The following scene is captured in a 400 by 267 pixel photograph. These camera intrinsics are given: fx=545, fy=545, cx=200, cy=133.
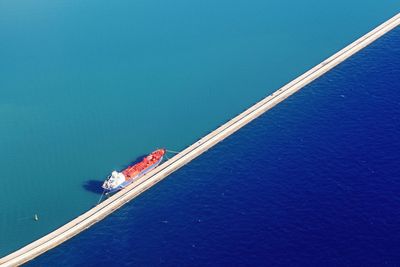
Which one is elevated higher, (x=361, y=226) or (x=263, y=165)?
(x=263, y=165)

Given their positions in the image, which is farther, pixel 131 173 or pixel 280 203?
pixel 131 173

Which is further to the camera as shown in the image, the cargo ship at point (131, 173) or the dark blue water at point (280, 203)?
the cargo ship at point (131, 173)

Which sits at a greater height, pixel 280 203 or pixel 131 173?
pixel 131 173

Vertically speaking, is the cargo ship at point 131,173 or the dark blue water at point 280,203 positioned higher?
the cargo ship at point 131,173

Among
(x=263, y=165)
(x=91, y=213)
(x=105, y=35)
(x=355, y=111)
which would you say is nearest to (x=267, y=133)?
(x=263, y=165)

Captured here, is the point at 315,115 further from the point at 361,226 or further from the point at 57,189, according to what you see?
the point at 57,189
